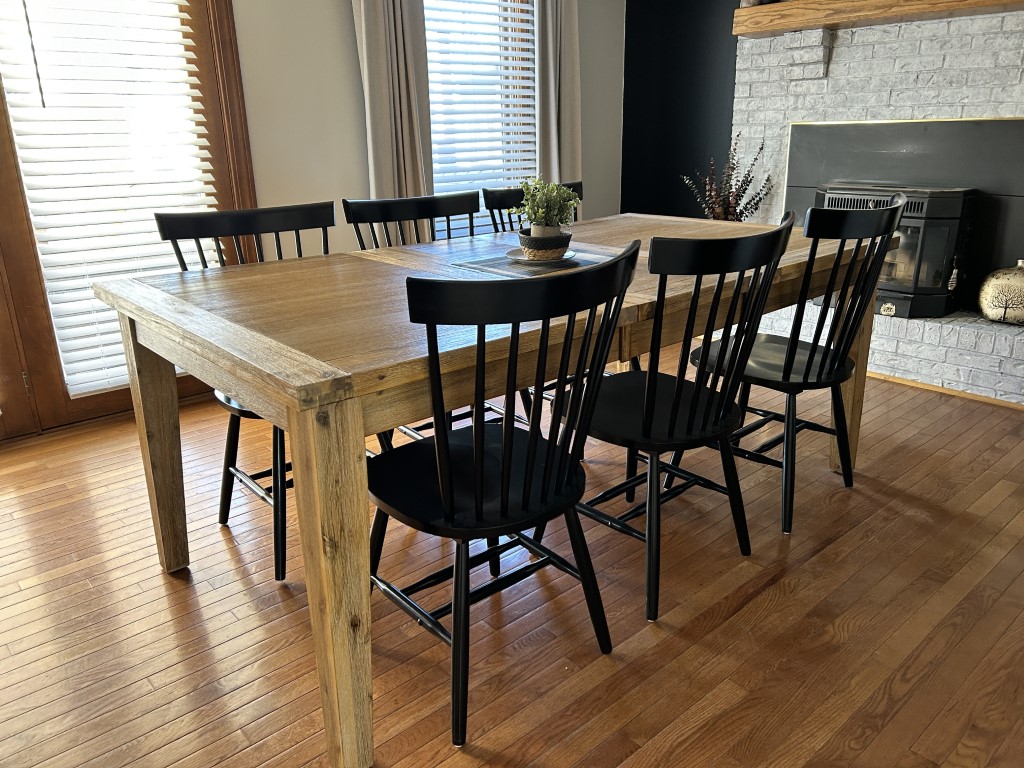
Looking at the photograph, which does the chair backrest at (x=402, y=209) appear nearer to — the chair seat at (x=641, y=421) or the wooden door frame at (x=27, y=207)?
the wooden door frame at (x=27, y=207)

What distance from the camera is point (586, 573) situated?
1.75 m

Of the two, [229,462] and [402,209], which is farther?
[402,209]

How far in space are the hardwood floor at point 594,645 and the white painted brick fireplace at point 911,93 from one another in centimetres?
104

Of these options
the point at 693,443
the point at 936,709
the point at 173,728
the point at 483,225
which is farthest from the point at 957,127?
the point at 173,728

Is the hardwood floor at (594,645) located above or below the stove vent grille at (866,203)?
below

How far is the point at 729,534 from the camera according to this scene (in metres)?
2.42

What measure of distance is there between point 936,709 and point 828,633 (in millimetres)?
298

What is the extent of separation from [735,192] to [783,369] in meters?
2.44

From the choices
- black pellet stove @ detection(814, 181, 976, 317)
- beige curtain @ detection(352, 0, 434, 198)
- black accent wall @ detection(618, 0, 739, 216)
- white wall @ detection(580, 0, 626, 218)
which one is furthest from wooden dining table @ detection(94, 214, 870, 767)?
white wall @ detection(580, 0, 626, 218)

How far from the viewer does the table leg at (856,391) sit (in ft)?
8.73

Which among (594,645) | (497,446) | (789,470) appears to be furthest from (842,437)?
(497,446)

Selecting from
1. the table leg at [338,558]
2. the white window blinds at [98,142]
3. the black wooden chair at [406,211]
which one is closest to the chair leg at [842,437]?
the black wooden chair at [406,211]

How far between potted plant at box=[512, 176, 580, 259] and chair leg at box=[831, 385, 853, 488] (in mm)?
1046

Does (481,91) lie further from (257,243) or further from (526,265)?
(526,265)
